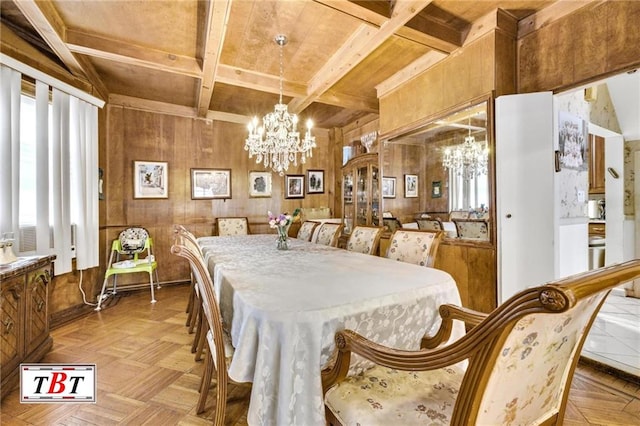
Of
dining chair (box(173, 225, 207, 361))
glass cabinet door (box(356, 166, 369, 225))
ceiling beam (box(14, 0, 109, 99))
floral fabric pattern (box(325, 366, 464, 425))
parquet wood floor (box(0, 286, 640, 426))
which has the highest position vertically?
ceiling beam (box(14, 0, 109, 99))

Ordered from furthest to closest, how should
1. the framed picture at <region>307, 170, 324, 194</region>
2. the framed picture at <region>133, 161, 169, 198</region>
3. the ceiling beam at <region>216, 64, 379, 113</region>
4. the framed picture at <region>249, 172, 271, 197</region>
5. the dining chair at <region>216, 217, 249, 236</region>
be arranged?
the framed picture at <region>307, 170, 324, 194</region> → the framed picture at <region>249, 172, 271, 197</region> → the dining chair at <region>216, 217, 249, 236</region> → the framed picture at <region>133, 161, 169, 198</region> → the ceiling beam at <region>216, 64, 379, 113</region>

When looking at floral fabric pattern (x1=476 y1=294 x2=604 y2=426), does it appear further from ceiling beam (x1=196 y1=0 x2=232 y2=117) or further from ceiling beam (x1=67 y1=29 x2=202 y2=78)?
ceiling beam (x1=67 y1=29 x2=202 y2=78)

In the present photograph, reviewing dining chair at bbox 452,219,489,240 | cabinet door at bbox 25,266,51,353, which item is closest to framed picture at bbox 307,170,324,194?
dining chair at bbox 452,219,489,240

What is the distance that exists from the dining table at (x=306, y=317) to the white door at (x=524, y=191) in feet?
3.72

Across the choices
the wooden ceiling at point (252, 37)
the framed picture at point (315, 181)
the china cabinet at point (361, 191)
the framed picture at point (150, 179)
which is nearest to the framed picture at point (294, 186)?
the framed picture at point (315, 181)

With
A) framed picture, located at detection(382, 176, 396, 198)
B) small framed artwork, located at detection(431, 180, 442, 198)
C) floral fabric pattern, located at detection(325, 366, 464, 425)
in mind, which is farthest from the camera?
framed picture, located at detection(382, 176, 396, 198)

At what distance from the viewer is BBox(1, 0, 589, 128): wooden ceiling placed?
216 cm

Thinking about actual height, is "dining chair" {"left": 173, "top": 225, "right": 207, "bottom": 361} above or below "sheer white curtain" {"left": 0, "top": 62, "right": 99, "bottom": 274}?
below

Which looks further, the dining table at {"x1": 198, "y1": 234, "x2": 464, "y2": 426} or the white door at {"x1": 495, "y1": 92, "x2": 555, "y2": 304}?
the white door at {"x1": 495, "y1": 92, "x2": 555, "y2": 304}

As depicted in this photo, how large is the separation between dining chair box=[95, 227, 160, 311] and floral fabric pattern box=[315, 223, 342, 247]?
218 centimetres

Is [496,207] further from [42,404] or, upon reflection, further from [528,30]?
[42,404]

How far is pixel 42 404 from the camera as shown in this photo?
1691 mm

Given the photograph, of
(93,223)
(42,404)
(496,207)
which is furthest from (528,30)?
(93,223)

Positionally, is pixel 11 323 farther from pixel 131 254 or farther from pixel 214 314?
pixel 131 254
